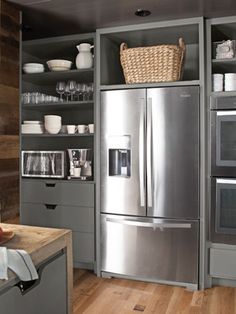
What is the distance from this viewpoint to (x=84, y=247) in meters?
3.13

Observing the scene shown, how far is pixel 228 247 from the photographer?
9.14 ft

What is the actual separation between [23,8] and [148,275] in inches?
96.7

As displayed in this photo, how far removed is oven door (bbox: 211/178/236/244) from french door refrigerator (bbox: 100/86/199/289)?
0.55ft

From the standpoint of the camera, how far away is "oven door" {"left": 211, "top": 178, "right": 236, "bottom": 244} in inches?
108

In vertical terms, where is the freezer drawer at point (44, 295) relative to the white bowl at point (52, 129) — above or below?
below

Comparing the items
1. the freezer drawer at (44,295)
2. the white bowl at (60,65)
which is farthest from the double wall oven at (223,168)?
the freezer drawer at (44,295)

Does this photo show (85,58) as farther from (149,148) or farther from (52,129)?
(149,148)

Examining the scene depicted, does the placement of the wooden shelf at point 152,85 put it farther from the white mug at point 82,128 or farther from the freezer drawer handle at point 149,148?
the white mug at point 82,128

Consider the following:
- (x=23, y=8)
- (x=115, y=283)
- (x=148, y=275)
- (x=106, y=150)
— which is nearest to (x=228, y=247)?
(x=148, y=275)

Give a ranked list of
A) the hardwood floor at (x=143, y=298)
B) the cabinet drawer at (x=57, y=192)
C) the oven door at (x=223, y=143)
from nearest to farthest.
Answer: the hardwood floor at (x=143, y=298) → the oven door at (x=223, y=143) → the cabinet drawer at (x=57, y=192)

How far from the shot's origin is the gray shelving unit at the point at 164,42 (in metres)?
2.75

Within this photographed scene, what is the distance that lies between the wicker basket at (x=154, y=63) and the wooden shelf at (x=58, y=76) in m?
0.42

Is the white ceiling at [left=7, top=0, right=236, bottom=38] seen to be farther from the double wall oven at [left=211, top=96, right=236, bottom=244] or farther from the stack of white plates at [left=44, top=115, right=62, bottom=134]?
the stack of white plates at [left=44, top=115, right=62, bottom=134]

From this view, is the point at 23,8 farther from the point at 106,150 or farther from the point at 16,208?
the point at 16,208
